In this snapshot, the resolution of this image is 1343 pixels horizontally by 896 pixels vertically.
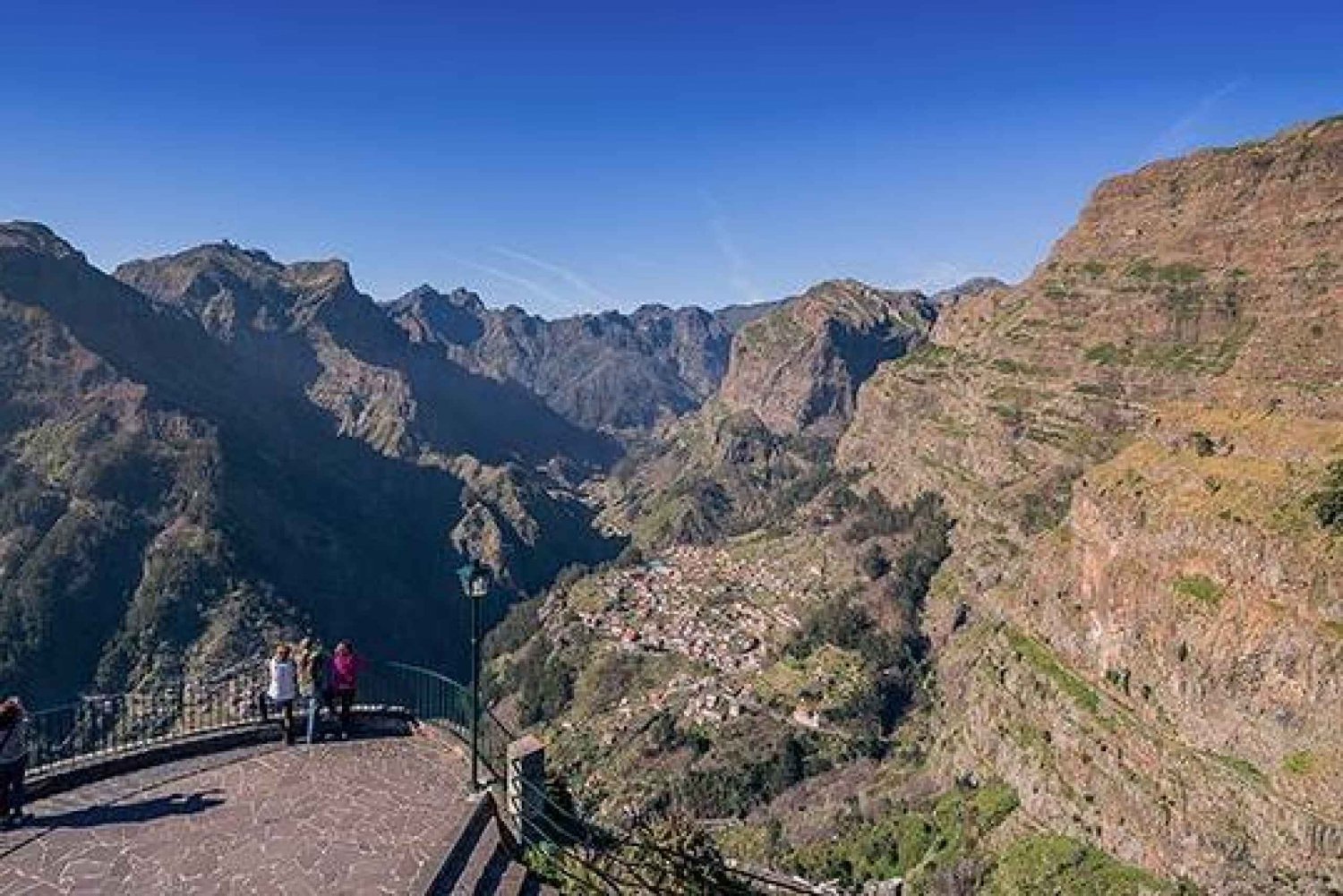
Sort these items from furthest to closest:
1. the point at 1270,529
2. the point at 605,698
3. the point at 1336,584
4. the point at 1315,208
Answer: the point at 605,698, the point at 1315,208, the point at 1270,529, the point at 1336,584

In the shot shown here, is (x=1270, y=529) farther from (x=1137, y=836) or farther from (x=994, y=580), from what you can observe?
(x=994, y=580)

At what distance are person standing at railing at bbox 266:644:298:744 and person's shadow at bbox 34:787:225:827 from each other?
2960 millimetres

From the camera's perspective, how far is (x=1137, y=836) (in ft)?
242

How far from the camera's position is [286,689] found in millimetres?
24781

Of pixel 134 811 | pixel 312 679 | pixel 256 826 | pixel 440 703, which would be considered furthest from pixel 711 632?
pixel 256 826

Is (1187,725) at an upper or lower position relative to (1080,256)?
lower

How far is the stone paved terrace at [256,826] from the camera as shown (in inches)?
714

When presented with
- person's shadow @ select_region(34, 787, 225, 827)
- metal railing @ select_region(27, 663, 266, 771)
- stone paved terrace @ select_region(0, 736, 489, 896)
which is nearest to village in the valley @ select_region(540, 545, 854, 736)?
metal railing @ select_region(27, 663, 266, 771)

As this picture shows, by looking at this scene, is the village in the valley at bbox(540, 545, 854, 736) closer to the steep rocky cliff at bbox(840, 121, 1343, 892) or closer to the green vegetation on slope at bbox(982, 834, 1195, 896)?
the steep rocky cliff at bbox(840, 121, 1343, 892)

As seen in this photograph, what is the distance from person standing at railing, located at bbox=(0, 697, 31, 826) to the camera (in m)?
20.3

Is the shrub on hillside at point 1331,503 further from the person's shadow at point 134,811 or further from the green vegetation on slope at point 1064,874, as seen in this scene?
the person's shadow at point 134,811

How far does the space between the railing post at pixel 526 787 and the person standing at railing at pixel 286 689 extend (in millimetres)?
6926

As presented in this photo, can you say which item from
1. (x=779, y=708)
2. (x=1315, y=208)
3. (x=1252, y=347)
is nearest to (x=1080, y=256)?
(x=1315, y=208)

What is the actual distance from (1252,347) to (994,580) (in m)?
43.3
